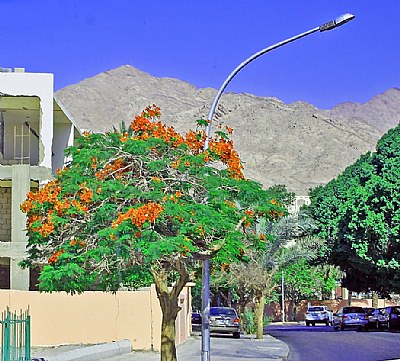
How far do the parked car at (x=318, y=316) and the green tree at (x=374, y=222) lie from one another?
15.5 meters

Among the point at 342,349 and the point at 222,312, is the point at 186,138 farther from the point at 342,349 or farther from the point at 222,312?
the point at 222,312

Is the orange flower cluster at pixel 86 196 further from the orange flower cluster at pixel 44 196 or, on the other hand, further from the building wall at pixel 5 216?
the building wall at pixel 5 216

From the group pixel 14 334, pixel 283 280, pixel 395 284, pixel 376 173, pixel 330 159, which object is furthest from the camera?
pixel 330 159

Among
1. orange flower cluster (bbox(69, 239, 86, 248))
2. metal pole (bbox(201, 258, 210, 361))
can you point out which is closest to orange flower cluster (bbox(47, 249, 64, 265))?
orange flower cluster (bbox(69, 239, 86, 248))

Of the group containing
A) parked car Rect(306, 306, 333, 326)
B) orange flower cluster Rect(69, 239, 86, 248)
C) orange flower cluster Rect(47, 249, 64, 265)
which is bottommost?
parked car Rect(306, 306, 333, 326)

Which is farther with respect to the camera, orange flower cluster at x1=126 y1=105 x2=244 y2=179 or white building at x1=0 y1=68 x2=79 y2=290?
white building at x1=0 y1=68 x2=79 y2=290

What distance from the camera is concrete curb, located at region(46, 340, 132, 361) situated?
22.8 metres

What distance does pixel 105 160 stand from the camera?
16.2 meters

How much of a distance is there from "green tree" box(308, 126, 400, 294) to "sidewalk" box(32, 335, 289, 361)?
10990 mm

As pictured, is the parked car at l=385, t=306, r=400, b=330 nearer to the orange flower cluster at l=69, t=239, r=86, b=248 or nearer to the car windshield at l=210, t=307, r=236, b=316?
the car windshield at l=210, t=307, r=236, b=316

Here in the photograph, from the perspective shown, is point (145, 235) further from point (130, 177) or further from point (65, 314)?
point (65, 314)

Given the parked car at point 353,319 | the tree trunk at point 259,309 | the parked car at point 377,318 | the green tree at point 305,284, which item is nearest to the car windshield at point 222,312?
the tree trunk at point 259,309

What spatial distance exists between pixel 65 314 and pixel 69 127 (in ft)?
43.1

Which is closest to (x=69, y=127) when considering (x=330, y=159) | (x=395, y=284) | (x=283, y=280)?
(x=395, y=284)
